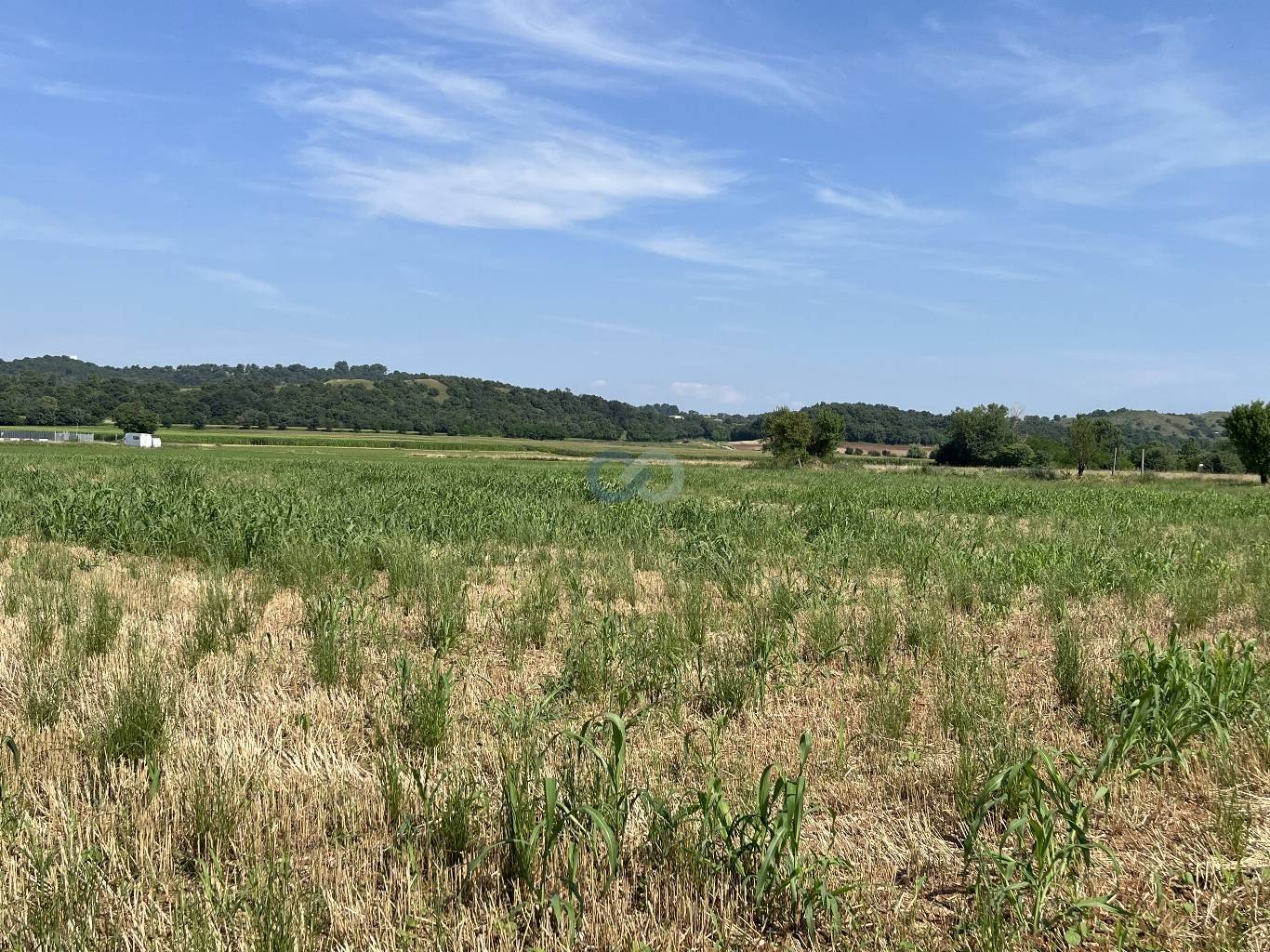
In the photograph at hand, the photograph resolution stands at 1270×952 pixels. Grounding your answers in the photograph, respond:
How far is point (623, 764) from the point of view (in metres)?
3.62

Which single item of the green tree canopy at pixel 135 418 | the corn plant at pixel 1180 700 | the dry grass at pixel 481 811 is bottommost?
the dry grass at pixel 481 811

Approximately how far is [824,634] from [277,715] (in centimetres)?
419

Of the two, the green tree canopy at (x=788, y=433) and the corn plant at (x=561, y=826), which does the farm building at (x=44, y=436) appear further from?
the corn plant at (x=561, y=826)

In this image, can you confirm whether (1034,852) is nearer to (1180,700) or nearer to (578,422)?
(1180,700)

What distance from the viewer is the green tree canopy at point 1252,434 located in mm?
60250

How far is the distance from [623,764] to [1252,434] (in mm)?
73404

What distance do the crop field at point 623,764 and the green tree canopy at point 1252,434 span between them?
64080 millimetres

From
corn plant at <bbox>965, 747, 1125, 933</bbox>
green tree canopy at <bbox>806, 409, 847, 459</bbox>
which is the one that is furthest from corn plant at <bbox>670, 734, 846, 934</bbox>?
green tree canopy at <bbox>806, 409, 847, 459</bbox>

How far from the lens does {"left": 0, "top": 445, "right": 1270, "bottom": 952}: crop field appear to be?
2.96 m

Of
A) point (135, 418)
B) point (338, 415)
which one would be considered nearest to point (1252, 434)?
point (135, 418)

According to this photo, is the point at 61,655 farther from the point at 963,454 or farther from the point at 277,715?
the point at 963,454

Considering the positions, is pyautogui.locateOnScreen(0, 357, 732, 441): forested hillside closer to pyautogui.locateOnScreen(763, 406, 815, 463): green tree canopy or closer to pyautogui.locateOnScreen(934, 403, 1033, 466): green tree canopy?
pyautogui.locateOnScreen(934, 403, 1033, 466): green tree canopy

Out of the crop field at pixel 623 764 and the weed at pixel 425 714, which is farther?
the weed at pixel 425 714

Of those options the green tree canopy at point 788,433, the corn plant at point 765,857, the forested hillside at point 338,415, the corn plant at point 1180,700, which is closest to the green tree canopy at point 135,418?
the forested hillside at point 338,415
